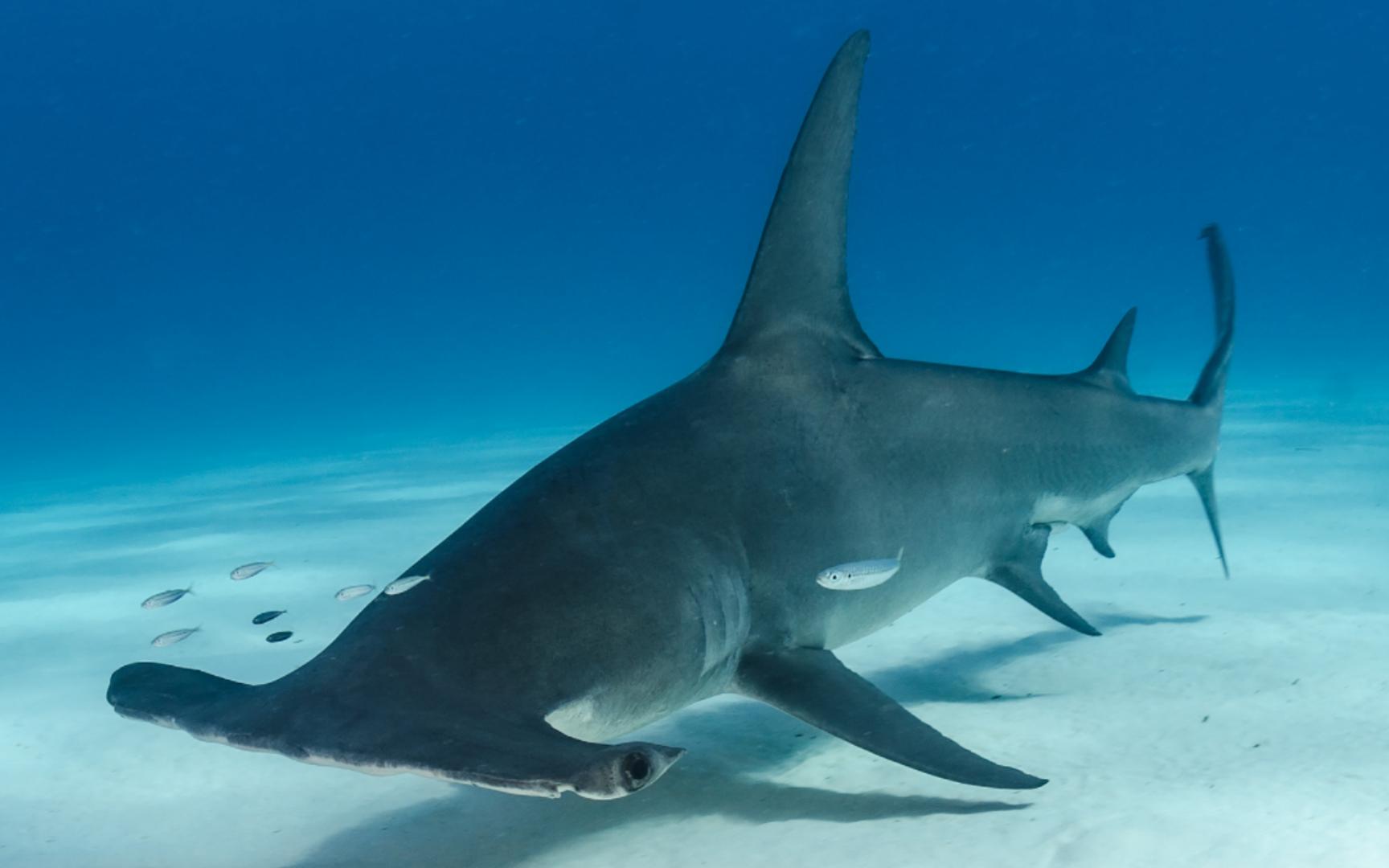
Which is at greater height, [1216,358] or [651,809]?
[1216,358]

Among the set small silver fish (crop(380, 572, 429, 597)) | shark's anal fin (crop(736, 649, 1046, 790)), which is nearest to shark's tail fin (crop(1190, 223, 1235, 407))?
shark's anal fin (crop(736, 649, 1046, 790))

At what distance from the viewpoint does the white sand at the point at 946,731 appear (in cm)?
250

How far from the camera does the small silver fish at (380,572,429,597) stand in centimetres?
246

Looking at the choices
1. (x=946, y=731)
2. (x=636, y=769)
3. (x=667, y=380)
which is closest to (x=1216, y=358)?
(x=946, y=731)

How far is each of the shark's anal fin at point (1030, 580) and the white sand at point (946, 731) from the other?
333mm

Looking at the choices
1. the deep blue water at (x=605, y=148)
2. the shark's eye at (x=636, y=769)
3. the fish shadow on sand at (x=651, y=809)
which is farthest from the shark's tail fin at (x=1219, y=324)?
the deep blue water at (x=605, y=148)

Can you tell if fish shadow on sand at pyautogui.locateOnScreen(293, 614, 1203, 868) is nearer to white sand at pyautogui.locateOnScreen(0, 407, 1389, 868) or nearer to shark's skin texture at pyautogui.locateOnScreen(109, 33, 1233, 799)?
white sand at pyautogui.locateOnScreen(0, 407, 1389, 868)

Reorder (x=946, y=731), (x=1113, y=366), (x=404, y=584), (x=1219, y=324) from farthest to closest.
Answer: (x=1219, y=324) < (x=1113, y=366) < (x=946, y=731) < (x=404, y=584)

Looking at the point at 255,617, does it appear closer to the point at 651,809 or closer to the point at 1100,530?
the point at 651,809

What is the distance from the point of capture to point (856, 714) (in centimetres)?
264

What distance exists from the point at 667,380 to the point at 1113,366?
44.5m

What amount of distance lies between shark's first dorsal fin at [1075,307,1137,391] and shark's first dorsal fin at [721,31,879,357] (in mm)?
1780

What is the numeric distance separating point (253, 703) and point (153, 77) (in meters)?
116

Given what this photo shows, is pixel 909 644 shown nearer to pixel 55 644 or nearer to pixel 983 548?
pixel 983 548
